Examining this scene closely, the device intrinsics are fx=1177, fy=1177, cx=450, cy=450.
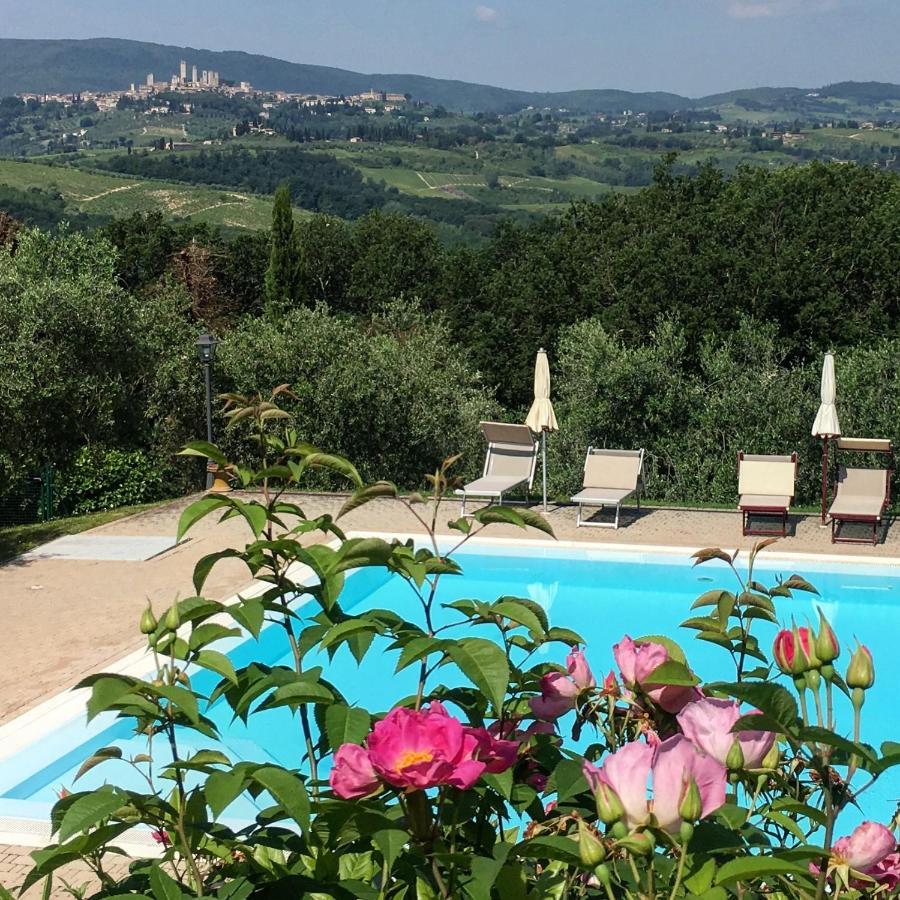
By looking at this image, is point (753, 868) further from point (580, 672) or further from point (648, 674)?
point (580, 672)

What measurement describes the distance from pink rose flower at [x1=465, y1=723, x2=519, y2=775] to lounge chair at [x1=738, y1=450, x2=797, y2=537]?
1001 cm

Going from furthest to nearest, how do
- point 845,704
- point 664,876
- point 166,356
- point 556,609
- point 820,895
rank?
point 166,356 < point 556,609 < point 845,704 < point 664,876 < point 820,895

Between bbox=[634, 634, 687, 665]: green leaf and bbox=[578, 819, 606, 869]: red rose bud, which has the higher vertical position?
bbox=[634, 634, 687, 665]: green leaf

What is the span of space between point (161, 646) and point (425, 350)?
832 inches

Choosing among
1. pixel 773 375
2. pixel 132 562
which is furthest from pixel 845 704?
pixel 773 375

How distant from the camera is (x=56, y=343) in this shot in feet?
47.0

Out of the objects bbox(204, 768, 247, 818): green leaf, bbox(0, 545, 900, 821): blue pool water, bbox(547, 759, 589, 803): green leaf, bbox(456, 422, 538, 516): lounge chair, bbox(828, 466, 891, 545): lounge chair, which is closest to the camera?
bbox(204, 768, 247, 818): green leaf

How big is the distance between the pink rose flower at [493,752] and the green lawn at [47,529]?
392 inches

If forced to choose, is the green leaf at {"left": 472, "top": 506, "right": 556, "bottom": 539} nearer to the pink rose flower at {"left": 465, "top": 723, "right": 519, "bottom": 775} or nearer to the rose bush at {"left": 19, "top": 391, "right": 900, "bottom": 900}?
the rose bush at {"left": 19, "top": 391, "right": 900, "bottom": 900}

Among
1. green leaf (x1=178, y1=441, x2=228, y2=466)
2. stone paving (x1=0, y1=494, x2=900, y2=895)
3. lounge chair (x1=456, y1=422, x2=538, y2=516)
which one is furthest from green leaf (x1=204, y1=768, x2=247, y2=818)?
lounge chair (x1=456, y1=422, x2=538, y2=516)

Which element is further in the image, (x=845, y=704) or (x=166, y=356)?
(x=166, y=356)

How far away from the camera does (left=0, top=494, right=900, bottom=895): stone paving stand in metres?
7.55

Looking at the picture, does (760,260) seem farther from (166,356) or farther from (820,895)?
(820,895)

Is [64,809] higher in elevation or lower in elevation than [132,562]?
higher
